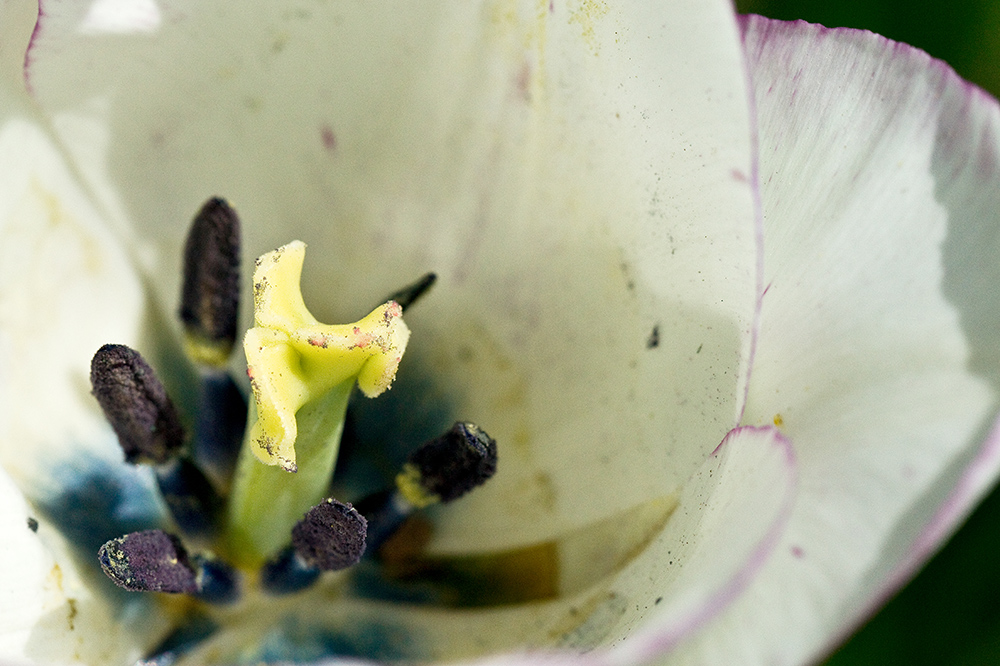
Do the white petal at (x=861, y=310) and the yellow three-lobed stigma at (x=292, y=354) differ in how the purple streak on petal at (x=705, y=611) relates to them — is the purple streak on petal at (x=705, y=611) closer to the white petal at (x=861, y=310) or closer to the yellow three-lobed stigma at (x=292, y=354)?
the white petal at (x=861, y=310)

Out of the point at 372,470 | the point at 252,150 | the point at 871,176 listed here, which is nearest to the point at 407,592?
the point at 372,470

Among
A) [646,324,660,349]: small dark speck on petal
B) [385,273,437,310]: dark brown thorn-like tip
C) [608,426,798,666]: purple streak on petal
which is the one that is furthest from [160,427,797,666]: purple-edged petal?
[385,273,437,310]: dark brown thorn-like tip

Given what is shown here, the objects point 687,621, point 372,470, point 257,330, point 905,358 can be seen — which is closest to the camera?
point 687,621

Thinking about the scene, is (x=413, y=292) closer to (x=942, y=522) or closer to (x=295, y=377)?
(x=295, y=377)

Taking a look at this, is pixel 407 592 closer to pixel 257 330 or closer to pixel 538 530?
pixel 538 530

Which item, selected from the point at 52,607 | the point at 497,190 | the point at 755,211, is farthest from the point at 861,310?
the point at 52,607

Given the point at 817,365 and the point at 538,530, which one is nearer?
the point at 817,365

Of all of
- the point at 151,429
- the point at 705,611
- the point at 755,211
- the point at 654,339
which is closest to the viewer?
the point at 705,611
